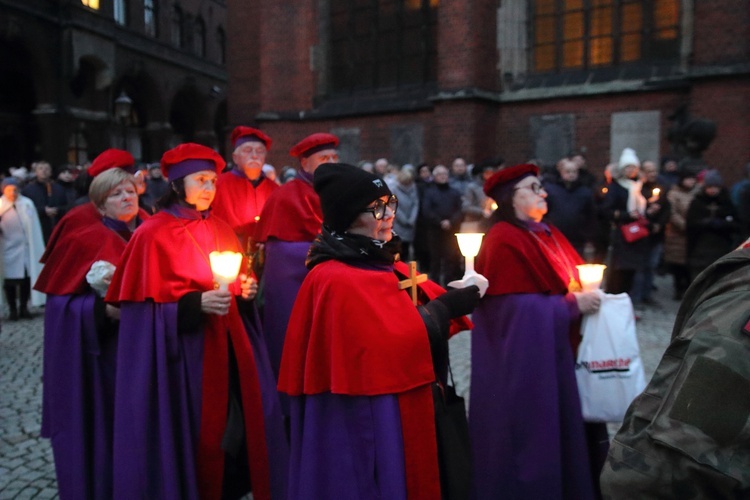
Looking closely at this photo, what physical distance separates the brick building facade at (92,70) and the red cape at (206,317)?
18.9 metres

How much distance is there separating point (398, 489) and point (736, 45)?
12174 millimetres

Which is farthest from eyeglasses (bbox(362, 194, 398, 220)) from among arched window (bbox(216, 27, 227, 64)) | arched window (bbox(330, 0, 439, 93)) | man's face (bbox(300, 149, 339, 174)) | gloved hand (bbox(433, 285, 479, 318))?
arched window (bbox(216, 27, 227, 64))

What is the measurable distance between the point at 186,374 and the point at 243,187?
9.75 ft

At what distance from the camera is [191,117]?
3841cm

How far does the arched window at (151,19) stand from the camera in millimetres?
28469

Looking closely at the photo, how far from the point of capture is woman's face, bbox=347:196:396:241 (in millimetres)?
2715

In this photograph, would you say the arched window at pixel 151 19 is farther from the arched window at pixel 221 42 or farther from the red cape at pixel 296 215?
the red cape at pixel 296 215

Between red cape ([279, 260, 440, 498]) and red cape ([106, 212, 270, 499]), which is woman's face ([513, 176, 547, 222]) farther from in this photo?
red cape ([106, 212, 270, 499])

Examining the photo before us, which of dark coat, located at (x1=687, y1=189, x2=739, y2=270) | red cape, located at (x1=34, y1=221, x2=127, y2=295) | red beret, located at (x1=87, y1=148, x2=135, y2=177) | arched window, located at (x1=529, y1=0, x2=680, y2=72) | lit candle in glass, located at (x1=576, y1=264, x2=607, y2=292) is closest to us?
lit candle in glass, located at (x1=576, y1=264, x2=607, y2=292)

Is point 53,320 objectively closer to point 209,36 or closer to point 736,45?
point 736,45

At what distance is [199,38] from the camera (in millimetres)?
32531

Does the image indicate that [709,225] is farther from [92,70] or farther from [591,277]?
[92,70]

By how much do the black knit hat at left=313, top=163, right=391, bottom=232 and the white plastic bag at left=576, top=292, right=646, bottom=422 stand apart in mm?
1474

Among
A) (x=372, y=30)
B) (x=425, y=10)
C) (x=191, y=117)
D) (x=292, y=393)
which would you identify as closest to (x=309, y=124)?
(x=372, y=30)
